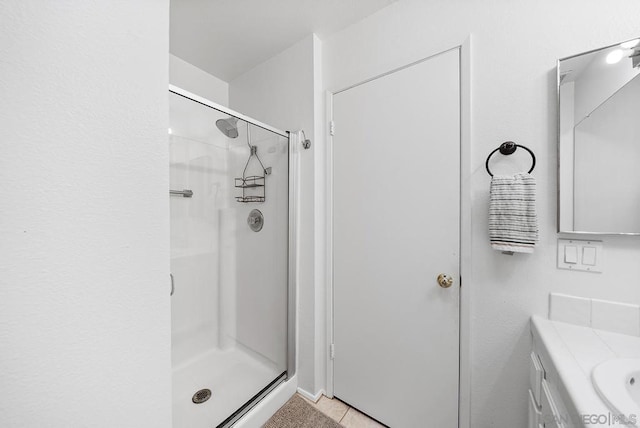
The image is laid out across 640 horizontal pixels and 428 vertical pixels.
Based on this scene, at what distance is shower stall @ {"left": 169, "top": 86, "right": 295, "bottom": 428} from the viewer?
1357mm

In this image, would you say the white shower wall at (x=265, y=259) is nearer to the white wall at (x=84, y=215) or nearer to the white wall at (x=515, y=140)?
the white wall at (x=84, y=215)

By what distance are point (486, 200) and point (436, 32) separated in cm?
86

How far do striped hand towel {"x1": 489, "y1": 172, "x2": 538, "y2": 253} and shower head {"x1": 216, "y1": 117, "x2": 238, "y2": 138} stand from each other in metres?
1.39

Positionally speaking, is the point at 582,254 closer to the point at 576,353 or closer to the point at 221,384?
the point at 576,353

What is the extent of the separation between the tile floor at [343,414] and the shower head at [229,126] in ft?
5.83

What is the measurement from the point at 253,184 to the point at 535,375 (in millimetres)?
1654

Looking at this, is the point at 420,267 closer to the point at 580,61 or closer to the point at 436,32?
the point at 580,61

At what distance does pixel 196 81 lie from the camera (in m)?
1.91

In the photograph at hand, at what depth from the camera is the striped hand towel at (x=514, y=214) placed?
905 millimetres

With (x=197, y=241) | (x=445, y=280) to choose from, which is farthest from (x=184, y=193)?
(x=445, y=280)

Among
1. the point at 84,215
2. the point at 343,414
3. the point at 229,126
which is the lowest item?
the point at 343,414

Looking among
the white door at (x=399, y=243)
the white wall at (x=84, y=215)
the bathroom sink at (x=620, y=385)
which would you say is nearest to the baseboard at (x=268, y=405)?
the white door at (x=399, y=243)

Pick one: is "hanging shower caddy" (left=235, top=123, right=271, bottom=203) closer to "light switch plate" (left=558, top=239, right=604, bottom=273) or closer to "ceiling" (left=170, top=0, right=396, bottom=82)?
"ceiling" (left=170, top=0, right=396, bottom=82)

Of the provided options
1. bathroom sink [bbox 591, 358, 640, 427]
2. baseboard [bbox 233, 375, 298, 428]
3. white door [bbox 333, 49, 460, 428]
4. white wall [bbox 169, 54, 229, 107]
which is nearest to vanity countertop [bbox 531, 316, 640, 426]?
bathroom sink [bbox 591, 358, 640, 427]
